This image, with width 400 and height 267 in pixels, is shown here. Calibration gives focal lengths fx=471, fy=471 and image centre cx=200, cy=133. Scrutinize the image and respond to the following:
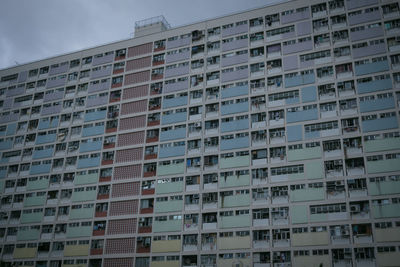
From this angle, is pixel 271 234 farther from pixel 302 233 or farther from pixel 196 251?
pixel 196 251

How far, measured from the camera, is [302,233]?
45.8m

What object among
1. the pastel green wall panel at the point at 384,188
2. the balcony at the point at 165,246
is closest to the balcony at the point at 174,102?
the balcony at the point at 165,246

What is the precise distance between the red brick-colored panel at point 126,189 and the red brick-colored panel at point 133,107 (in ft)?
31.7

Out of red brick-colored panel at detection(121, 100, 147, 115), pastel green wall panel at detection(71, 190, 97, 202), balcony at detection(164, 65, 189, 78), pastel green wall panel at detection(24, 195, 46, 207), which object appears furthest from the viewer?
pastel green wall panel at detection(24, 195, 46, 207)

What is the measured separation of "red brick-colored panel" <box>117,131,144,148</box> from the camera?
5787 centimetres

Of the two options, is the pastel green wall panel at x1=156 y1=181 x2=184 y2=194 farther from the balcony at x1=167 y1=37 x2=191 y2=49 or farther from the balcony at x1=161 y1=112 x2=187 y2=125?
the balcony at x1=167 y1=37 x2=191 y2=49

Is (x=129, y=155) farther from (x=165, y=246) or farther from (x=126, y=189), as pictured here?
(x=165, y=246)

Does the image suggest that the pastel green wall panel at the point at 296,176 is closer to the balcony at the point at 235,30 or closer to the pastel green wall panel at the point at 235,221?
the pastel green wall panel at the point at 235,221

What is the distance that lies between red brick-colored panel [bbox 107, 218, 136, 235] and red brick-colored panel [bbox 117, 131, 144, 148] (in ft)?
31.5

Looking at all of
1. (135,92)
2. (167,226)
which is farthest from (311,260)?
(135,92)

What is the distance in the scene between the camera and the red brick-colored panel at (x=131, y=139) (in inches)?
2278

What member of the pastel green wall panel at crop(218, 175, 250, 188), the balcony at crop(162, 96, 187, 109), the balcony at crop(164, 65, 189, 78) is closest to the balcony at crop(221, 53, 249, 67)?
the balcony at crop(164, 65, 189, 78)

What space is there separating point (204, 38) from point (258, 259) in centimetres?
2811

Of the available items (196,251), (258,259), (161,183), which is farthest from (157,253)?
(258,259)
